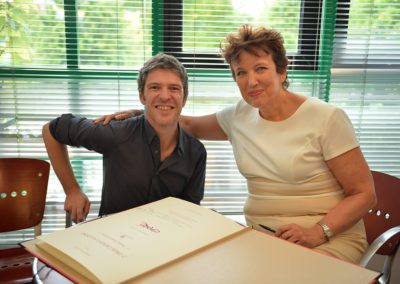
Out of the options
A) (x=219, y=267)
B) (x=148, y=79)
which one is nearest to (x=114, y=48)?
(x=148, y=79)

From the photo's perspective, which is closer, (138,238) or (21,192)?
(138,238)

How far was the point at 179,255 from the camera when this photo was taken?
70cm

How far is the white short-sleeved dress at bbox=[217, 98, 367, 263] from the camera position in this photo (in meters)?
1.22

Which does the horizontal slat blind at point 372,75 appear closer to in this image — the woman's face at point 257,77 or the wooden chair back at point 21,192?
the woman's face at point 257,77

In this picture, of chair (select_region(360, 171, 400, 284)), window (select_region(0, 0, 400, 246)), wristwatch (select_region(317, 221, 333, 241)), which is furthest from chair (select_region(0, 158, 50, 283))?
chair (select_region(360, 171, 400, 284))

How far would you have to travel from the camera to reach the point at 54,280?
2.31 ft

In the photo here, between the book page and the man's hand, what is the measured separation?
40 centimetres

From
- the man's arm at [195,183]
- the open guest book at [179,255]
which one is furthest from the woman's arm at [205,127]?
the open guest book at [179,255]

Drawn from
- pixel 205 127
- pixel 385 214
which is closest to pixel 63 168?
pixel 205 127

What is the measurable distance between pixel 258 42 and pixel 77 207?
3.13 ft

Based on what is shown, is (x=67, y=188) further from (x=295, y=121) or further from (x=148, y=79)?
(x=295, y=121)

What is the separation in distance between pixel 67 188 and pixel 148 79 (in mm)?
570

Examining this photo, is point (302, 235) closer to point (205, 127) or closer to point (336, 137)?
point (336, 137)

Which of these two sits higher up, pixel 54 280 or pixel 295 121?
pixel 295 121
